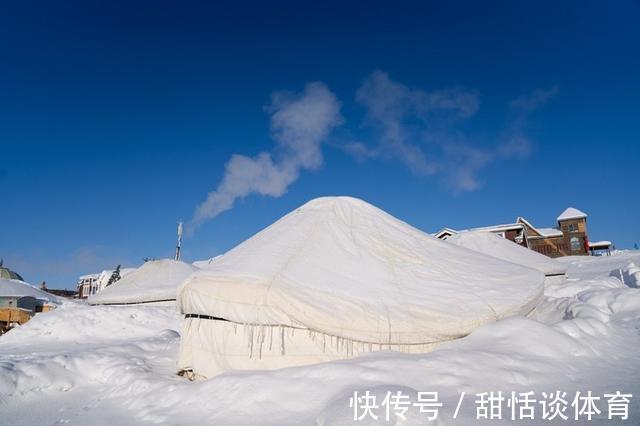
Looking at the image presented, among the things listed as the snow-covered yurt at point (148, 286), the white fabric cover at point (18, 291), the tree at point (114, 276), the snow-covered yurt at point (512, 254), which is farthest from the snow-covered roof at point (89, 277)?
the snow-covered yurt at point (512, 254)

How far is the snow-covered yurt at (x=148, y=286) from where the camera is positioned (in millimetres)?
18641

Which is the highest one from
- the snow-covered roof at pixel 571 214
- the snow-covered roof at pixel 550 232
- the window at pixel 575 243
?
the snow-covered roof at pixel 571 214

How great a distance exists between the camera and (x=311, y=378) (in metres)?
4.29

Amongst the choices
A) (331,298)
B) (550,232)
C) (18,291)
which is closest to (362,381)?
(331,298)

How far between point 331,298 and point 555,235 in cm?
4012

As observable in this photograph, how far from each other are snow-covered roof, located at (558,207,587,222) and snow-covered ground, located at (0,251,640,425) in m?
35.4

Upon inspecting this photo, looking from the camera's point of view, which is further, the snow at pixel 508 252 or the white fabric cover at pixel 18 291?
the white fabric cover at pixel 18 291

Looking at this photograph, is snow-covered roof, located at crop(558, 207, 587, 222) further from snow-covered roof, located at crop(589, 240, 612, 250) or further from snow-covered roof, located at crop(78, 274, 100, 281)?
snow-covered roof, located at crop(78, 274, 100, 281)

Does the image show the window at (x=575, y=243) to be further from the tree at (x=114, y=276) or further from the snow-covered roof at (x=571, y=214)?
the tree at (x=114, y=276)

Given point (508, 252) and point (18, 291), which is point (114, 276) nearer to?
point (18, 291)

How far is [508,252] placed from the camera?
63.6ft

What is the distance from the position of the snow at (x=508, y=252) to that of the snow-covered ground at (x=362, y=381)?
41.2 feet

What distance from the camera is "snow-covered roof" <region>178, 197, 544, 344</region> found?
16.3ft

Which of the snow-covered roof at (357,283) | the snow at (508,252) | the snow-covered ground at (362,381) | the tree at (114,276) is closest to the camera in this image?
the snow-covered ground at (362,381)
